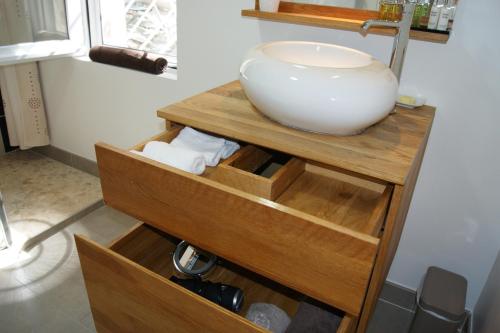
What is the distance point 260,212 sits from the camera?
2.40 feet

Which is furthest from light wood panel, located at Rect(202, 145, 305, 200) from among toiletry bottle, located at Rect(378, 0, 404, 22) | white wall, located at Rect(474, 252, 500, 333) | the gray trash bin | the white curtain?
the white curtain

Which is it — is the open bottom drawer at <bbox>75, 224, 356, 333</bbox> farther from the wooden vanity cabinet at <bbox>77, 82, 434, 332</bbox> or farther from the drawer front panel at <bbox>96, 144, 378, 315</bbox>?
the drawer front panel at <bbox>96, 144, 378, 315</bbox>

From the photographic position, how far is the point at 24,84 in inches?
80.5

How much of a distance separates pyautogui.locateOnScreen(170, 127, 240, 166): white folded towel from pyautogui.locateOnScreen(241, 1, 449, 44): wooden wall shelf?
460 mm

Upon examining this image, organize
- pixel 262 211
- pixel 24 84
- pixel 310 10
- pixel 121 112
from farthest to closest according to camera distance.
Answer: pixel 24 84 < pixel 121 112 < pixel 310 10 < pixel 262 211

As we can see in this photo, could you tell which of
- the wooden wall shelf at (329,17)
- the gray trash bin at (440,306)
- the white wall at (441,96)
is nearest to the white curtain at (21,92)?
the white wall at (441,96)

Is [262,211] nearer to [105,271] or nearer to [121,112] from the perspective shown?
[105,271]

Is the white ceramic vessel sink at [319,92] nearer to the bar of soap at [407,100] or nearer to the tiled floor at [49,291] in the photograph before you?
the bar of soap at [407,100]

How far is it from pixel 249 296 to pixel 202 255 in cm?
20

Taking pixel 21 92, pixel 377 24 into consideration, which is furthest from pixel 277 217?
pixel 21 92

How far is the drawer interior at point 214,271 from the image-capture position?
1120 mm

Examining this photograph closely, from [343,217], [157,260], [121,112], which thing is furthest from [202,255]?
[121,112]

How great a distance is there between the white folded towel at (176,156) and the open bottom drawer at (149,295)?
9.2 inches

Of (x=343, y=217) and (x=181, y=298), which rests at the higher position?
(x=343, y=217)
